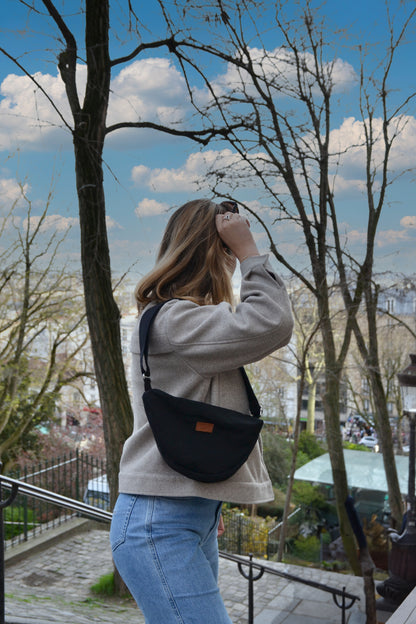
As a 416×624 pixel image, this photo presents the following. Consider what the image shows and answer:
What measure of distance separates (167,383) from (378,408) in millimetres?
8484

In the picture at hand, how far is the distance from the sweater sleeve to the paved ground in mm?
3934

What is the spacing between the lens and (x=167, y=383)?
1080mm

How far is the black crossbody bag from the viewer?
1.03 m

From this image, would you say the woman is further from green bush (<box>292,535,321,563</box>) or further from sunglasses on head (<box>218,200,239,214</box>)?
green bush (<box>292,535,321,563</box>)

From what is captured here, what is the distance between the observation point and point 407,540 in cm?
473

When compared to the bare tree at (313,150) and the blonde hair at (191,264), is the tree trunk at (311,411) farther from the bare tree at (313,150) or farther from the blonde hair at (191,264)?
the blonde hair at (191,264)

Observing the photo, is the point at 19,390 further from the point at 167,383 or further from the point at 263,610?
the point at 167,383

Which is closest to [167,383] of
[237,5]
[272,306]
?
[272,306]

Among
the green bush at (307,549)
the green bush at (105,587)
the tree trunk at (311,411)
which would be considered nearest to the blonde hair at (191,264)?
the green bush at (105,587)

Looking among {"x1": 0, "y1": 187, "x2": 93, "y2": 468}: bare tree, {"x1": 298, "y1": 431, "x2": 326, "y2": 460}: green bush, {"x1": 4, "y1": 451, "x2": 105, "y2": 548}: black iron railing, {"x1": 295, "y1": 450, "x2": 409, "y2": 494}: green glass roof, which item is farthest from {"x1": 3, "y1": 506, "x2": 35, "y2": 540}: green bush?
{"x1": 298, "y1": 431, "x2": 326, "y2": 460}: green bush

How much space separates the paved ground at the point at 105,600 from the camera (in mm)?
5316

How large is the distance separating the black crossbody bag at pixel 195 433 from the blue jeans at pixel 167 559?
0.07m

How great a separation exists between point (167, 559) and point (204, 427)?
226 mm

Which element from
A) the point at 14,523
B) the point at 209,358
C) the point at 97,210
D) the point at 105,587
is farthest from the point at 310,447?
the point at 209,358
